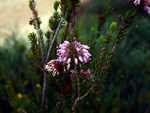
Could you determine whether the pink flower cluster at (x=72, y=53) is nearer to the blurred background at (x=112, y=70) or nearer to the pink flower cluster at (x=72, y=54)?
the pink flower cluster at (x=72, y=54)

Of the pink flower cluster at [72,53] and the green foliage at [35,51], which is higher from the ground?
the green foliage at [35,51]

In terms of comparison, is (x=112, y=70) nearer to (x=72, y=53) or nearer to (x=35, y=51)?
(x=35, y=51)

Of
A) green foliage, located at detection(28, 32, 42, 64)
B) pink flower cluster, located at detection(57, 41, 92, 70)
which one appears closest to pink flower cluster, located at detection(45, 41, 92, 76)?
pink flower cluster, located at detection(57, 41, 92, 70)

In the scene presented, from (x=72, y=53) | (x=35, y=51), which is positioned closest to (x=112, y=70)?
(x=35, y=51)

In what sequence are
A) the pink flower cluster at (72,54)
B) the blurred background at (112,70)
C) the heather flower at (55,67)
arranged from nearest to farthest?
the pink flower cluster at (72,54), the heather flower at (55,67), the blurred background at (112,70)

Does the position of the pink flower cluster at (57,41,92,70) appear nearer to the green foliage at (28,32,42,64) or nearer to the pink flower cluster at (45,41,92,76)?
the pink flower cluster at (45,41,92,76)

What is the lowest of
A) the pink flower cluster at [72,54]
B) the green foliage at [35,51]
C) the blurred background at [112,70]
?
the pink flower cluster at [72,54]

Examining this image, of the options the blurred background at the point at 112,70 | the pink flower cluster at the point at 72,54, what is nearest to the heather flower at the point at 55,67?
the pink flower cluster at the point at 72,54

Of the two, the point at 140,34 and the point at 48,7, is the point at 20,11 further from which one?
the point at 140,34

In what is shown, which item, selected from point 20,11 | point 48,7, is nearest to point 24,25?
point 20,11
